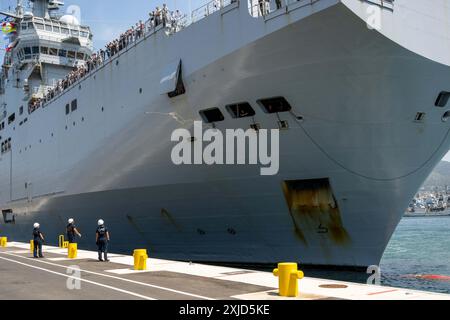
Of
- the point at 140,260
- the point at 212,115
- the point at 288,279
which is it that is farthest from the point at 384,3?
the point at 140,260

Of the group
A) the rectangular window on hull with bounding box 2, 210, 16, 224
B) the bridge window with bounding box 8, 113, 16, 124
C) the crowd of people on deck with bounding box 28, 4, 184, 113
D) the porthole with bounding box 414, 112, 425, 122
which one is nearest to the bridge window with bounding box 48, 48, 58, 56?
the bridge window with bounding box 8, 113, 16, 124

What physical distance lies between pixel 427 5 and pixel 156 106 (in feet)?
31.6

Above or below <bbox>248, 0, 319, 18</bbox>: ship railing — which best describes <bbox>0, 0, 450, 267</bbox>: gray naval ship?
below

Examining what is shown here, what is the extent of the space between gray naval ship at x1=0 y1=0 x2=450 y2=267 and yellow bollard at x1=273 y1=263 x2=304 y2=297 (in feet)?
20.4

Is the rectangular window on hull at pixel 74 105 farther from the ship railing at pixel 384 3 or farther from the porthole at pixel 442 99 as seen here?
the porthole at pixel 442 99

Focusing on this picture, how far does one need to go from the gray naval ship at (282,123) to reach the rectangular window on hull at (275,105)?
0.22 feet

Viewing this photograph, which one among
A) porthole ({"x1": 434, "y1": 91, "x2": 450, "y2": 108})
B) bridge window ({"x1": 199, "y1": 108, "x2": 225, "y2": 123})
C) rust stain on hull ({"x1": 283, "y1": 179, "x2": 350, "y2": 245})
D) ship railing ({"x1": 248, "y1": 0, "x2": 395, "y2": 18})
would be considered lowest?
rust stain on hull ({"x1": 283, "y1": 179, "x2": 350, "y2": 245})

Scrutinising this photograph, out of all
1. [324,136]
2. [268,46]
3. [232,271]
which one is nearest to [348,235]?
[324,136]

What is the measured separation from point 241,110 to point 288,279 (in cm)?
755

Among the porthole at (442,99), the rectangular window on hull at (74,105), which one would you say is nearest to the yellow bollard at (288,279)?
the porthole at (442,99)

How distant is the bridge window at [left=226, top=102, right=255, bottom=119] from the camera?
50.3 feet

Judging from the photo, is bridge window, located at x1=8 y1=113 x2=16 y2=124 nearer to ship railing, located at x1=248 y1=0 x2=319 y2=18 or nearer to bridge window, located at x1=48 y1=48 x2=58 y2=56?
bridge window, located at x1=48 y1=48 x2=58 y2=56

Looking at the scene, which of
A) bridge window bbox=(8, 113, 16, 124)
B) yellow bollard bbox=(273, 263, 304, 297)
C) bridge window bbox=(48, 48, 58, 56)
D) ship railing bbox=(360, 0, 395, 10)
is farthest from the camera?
bridge window bbox=(8, 113, 16, 124)
